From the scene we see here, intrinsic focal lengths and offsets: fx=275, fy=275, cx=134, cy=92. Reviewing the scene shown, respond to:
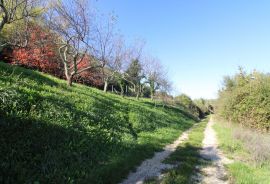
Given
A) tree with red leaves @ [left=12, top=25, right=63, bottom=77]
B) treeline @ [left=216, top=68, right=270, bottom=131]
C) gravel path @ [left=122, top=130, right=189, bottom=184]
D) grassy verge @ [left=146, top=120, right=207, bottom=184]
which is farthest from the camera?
tree with red leaves @ [left=12, top=25, right=63, bottom=77]

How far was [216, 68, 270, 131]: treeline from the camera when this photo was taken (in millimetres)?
23016

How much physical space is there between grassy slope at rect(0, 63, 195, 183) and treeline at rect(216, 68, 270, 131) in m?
13.0

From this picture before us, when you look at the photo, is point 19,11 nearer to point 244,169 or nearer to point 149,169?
point 149,169

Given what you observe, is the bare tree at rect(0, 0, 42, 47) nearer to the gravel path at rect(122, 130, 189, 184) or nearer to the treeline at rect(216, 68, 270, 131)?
the gravel path at rect(122, 130, 189, 184)

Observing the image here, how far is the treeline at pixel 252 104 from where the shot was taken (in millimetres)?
23016

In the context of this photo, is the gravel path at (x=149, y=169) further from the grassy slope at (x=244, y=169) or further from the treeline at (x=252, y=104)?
the treeline at (x=252, y=104)

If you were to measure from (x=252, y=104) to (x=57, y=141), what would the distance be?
20.3m

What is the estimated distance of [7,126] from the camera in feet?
27.3

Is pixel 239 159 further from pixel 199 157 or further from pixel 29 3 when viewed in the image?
pixel 29 3

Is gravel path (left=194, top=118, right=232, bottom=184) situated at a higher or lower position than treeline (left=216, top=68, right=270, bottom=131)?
lower

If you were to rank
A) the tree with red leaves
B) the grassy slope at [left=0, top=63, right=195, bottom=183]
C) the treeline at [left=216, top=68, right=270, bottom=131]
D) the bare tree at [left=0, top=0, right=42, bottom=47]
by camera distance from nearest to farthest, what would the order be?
the grassy slope at [left=0, top=63, right=195, bottom=183] → the bare tree at [left=0, top=0, right=42, bottom=47] → the treeline at [left=216, top=68, right=270, bottom=131] → the tree with red leaves

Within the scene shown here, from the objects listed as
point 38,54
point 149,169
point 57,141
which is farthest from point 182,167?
point 38,54

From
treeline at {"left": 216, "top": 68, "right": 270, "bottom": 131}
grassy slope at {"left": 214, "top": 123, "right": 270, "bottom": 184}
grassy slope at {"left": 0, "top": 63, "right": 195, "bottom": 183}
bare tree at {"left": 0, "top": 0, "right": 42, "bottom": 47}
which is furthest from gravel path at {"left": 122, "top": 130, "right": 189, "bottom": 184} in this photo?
treeline at {"left": 216, "top": 68, "right": 270, "bottom": 131}

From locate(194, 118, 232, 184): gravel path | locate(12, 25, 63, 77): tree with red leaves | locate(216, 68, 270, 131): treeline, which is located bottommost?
locate(194, 118, 232, 184): gravel path
